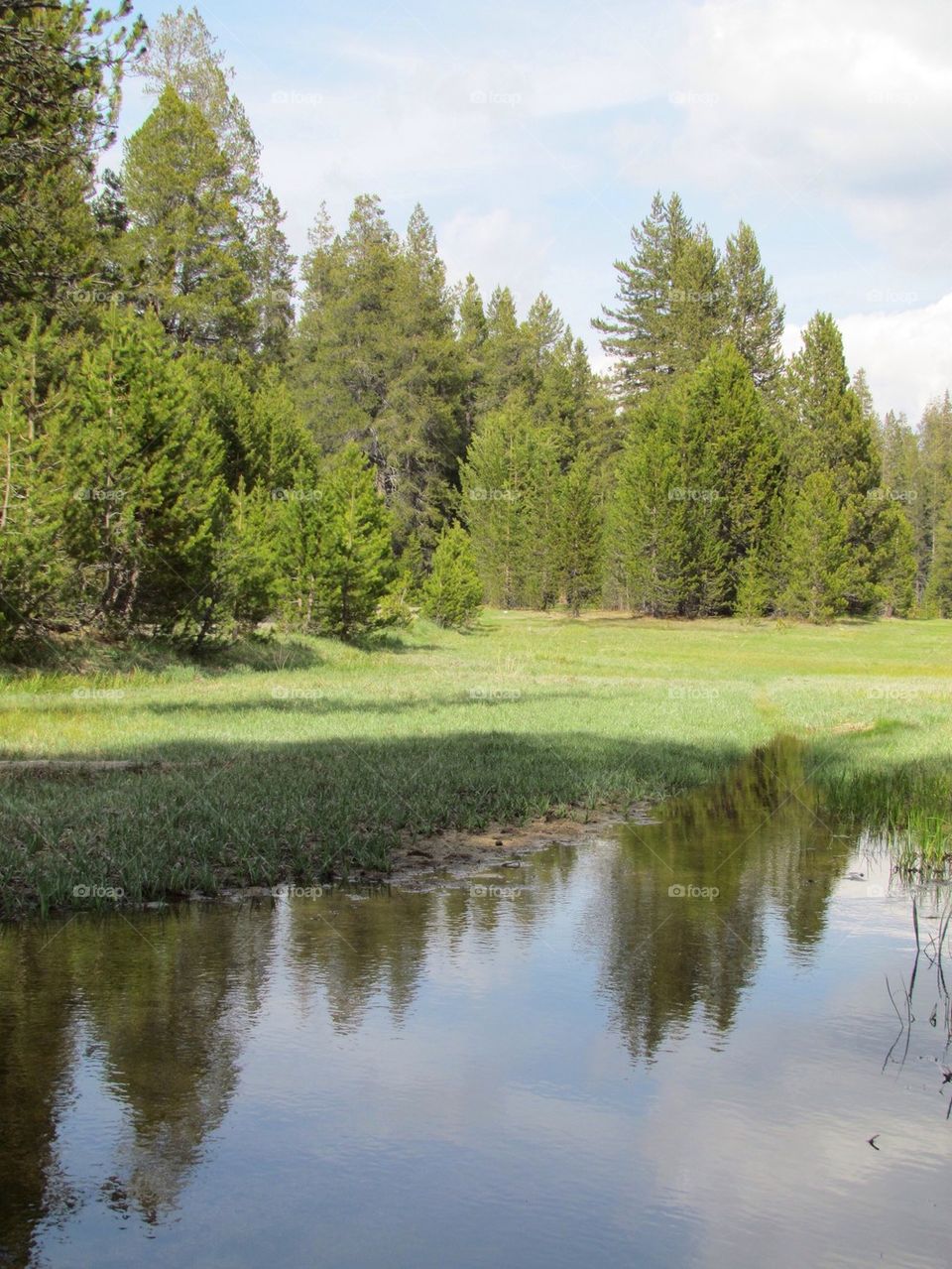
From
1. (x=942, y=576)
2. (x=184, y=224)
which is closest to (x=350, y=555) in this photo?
(x=184, y=224)

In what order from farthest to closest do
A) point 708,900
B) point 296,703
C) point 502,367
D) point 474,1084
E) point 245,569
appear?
point 502,367 < point 245,569 < point 296,703 < point 708,900 < point 474,1084

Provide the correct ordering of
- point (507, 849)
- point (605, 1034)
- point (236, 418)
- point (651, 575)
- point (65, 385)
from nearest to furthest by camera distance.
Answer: point (605, 1034)
point (507, 849)
point (65, 385)
point (236, 418)
point (651, 575)

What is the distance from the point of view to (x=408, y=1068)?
5.88 metres

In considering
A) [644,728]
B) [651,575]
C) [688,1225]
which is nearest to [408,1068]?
[688,1225]

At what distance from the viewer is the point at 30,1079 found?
18.4ft

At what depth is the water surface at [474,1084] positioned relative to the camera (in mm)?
4449

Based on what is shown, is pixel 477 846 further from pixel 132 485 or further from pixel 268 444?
pixel 268 444

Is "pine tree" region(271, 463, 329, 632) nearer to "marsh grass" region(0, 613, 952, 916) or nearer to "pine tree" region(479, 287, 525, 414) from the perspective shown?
"marsh grass" region(0, 613, 952, 916)

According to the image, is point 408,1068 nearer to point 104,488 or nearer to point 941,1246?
point 941,1246

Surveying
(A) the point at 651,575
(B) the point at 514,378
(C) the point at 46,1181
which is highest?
(B) the point at 514,378

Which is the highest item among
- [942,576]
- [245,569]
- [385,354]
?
[385,354]

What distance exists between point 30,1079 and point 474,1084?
79.0 inches

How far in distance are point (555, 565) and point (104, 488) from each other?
120 ft

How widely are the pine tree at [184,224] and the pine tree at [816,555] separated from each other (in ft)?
→ 82.2
